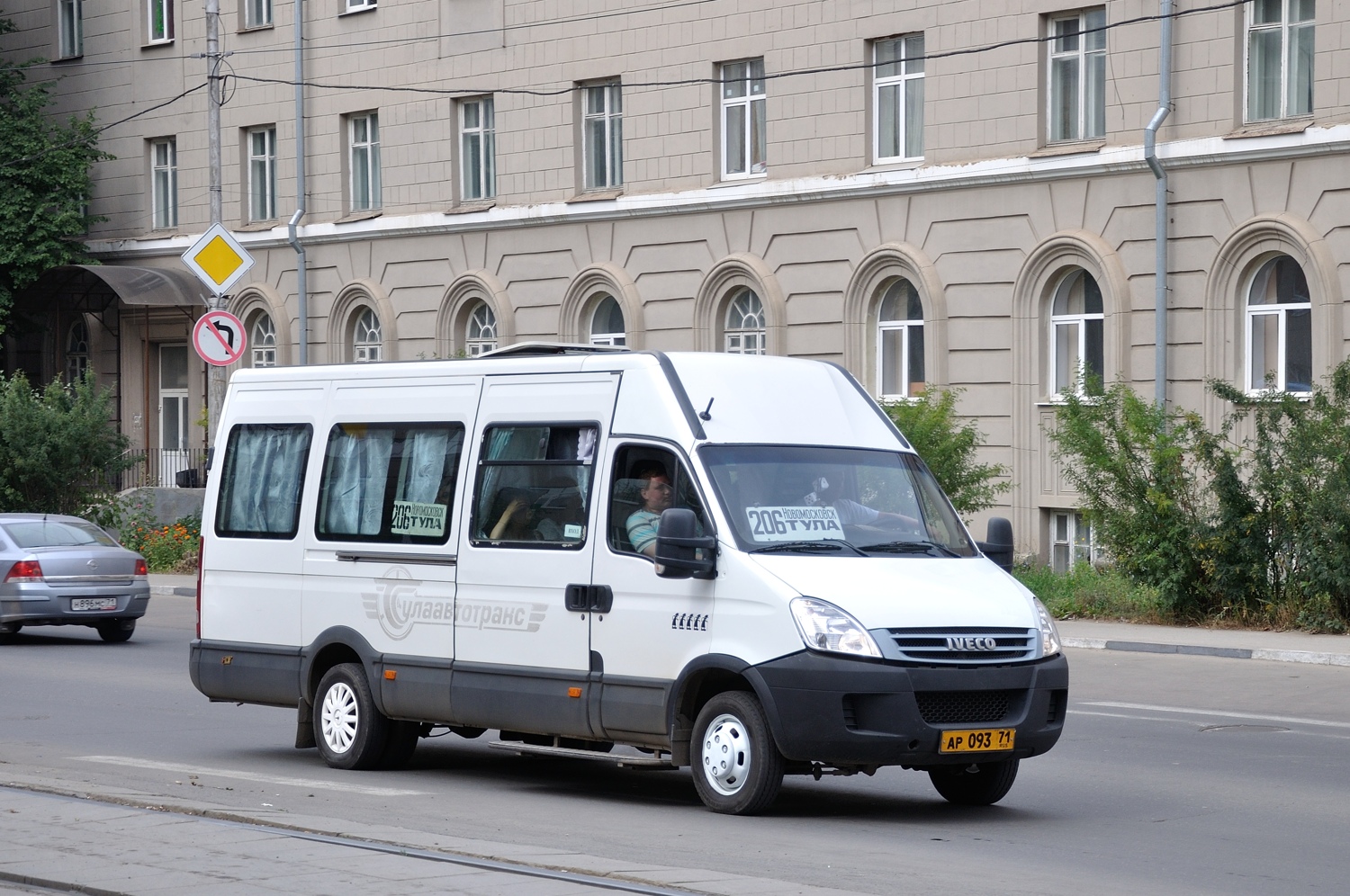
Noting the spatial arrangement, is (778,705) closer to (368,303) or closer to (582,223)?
(582,223)

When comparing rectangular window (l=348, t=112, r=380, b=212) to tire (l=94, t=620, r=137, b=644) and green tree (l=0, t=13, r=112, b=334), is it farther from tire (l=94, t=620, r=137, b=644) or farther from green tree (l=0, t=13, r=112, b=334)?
tire (l=94, t=620, r=137, b=644)

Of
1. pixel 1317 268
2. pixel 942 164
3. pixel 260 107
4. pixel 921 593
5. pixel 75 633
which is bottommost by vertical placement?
pixel 75 633

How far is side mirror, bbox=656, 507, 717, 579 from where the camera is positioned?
9891 millimetres

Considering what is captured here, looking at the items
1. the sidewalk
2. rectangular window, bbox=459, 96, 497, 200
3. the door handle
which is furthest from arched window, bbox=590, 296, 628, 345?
the door handle

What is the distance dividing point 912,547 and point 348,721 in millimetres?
3743

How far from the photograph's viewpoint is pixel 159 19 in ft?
133

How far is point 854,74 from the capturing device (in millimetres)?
29438

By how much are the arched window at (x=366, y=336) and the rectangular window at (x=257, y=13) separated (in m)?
6.09

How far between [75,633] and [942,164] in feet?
44.9

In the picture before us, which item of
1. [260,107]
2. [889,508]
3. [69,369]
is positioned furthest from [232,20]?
[889,508]

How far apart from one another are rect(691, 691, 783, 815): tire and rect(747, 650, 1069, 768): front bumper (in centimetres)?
16

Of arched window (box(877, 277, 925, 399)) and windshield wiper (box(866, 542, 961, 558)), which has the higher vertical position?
arched window (box(877, 277, 925, 399))

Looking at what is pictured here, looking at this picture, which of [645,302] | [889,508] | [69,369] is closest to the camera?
[889,508]

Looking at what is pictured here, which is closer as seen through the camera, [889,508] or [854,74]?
[889,508]
